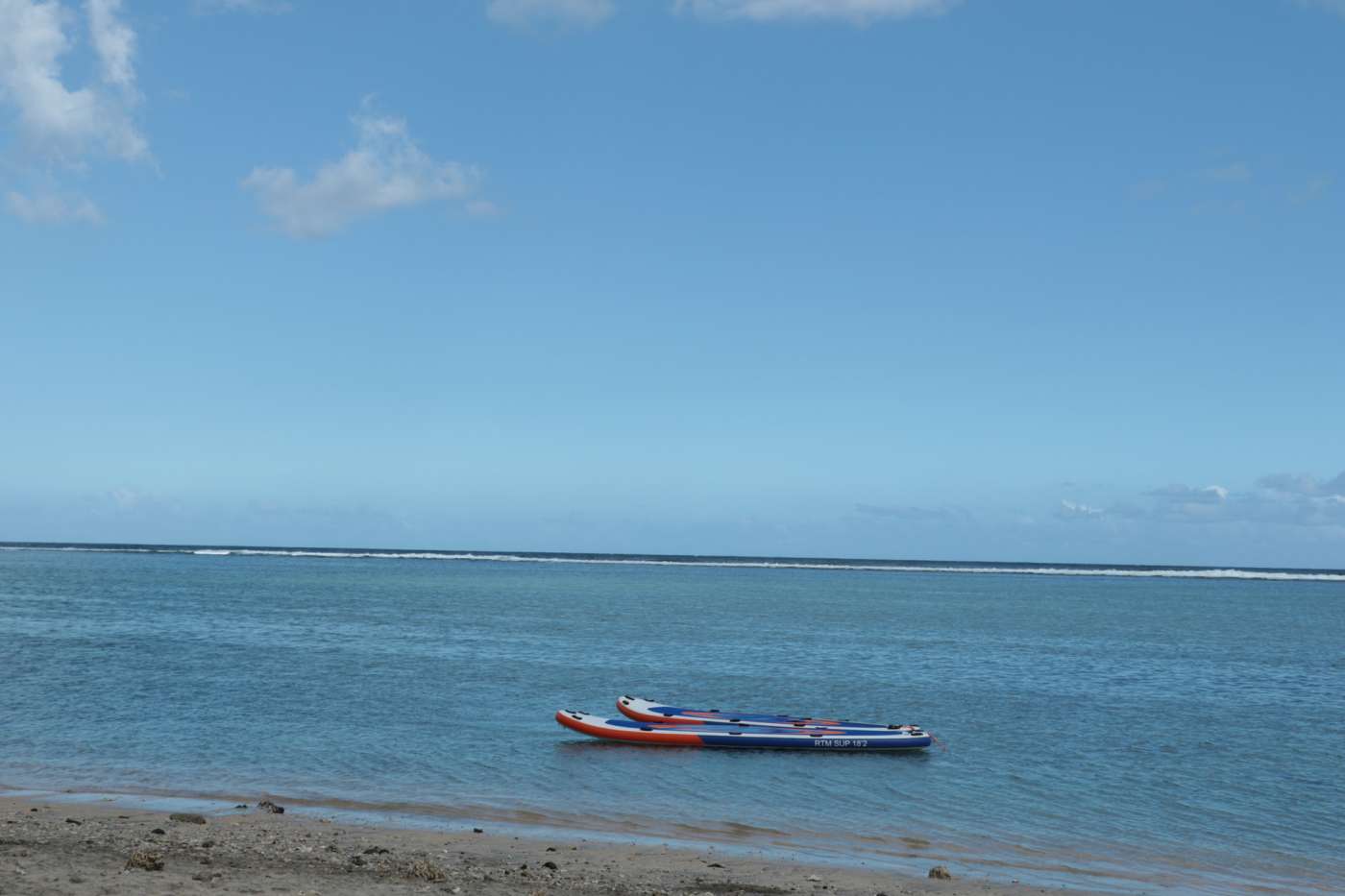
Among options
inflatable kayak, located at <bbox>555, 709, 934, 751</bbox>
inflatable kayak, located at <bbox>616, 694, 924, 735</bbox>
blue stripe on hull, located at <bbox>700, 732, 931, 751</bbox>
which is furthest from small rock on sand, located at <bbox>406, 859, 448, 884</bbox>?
inflatable kayak, located at <bbox>616, 694, 924, 735</bbox>

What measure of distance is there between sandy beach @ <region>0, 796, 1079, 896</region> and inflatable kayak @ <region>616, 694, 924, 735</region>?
15782 millimetres

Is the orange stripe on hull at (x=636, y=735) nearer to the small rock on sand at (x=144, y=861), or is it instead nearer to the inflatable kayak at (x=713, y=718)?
the inflatable kayak at (x=713, y=718)

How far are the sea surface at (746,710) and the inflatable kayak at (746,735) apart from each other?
0.56 meters

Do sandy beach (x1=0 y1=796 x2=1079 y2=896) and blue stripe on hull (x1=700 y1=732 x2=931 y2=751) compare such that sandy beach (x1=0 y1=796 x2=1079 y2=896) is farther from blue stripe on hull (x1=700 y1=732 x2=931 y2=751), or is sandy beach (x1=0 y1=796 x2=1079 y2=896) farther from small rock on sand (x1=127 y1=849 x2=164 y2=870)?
blue stripe on hull (x1=700 y1=732 x2=931 y2=751)

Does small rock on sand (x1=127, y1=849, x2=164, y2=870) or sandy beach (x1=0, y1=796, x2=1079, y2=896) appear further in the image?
small rock on sand (x1=127, y1=849, x2=164, y2=870)

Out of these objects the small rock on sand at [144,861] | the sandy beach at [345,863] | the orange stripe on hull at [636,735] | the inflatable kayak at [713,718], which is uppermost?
the small rock on sand at [144,861]

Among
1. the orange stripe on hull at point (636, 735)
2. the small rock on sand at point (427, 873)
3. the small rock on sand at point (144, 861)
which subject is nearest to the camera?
the small rock on sand at point (144, 861)

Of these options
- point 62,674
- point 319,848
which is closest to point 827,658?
point 62,674

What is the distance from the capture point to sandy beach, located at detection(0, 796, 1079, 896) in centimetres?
1717

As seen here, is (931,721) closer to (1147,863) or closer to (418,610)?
(1147,863)

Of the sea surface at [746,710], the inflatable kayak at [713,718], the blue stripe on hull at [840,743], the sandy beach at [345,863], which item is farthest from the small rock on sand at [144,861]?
the inflatable kayak at [713,718]

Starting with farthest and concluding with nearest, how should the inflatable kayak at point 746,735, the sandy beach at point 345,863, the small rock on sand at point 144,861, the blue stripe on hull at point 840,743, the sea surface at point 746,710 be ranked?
the inflatable kayak at point 746,735
the blue stripe on hull at point 840,743
the sea surface at point 746,710
the small rock on sand at point 144,861
the sandy beach at point 345,863

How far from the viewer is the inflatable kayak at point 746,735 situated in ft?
120

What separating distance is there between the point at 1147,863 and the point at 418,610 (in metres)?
76.9
